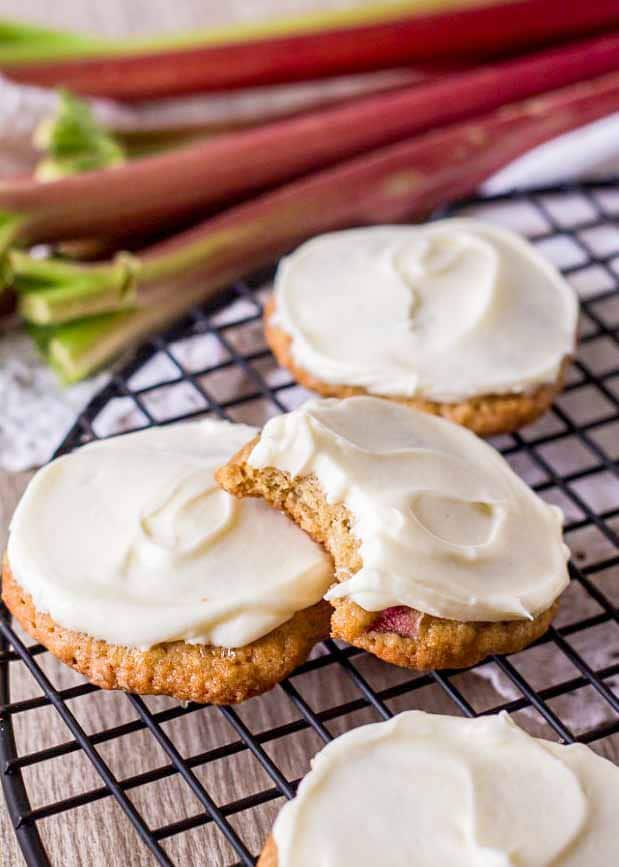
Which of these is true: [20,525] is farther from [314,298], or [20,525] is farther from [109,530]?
[314,298]

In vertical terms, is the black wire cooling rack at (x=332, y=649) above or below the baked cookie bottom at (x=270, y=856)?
below

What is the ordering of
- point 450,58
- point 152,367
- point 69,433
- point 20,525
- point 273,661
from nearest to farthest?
point 273,661
point 20,525
point 69,433
point 152,367
point 450,58

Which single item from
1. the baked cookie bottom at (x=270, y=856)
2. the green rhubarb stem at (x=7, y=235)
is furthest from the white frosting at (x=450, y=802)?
the green rhubarb stem at (x=7, y=235)

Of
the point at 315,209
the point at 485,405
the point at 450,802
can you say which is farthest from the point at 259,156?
the point at 450,802

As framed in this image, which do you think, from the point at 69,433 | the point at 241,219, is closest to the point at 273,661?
the point at 69,433

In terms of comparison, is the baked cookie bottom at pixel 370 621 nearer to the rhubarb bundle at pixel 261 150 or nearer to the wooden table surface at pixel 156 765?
the wooden table surface at pixel 156 765
